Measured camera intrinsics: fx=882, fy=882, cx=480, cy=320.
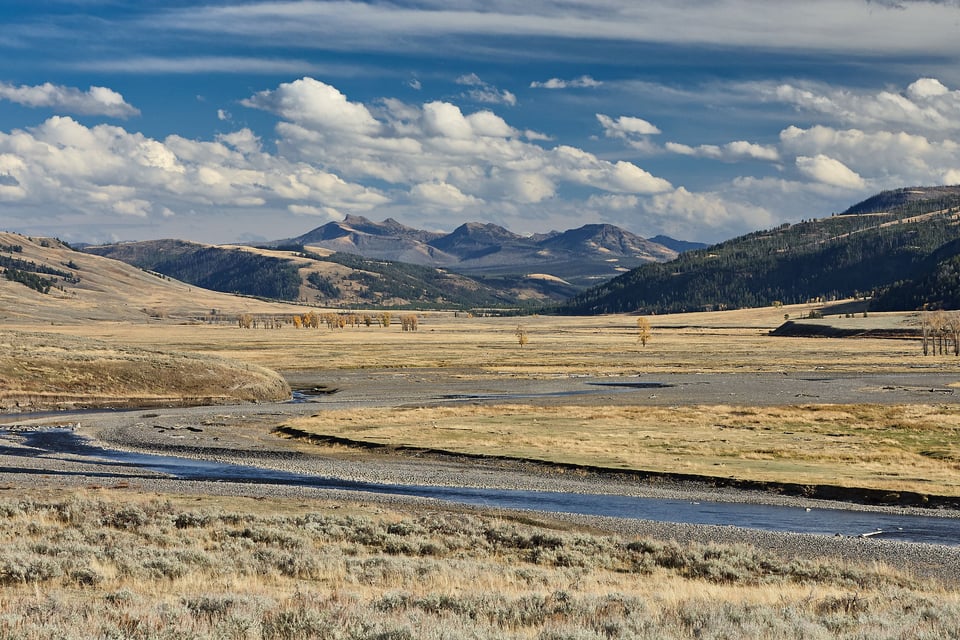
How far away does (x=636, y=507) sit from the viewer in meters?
39.6

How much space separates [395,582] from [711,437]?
131ft

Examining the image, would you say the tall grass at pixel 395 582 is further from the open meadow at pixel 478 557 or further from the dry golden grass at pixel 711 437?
the dry golden grass at pixel 711 437

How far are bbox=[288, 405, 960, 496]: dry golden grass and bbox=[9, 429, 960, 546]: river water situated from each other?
5390 millimetres

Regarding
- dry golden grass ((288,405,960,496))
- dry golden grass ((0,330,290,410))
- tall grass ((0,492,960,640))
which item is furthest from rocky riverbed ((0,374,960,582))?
dry golden grass ((0,330,290,410))

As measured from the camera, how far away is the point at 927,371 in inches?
4813

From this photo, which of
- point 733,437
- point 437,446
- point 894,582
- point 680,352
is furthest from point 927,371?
point 894,582

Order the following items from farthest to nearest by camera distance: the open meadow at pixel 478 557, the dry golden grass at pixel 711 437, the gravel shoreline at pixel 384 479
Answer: the dry golden grass at pixel 711 437 < the gravel shoreline at pixel 384 479 < the open meadow at pixel 478 557

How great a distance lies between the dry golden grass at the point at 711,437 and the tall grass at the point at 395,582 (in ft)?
58.7

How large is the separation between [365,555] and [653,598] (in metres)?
10.0

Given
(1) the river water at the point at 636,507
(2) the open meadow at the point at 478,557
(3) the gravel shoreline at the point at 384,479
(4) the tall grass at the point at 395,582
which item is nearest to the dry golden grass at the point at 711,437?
(2) the open meadow at the point at 478,557

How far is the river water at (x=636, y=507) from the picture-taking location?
34.6 m

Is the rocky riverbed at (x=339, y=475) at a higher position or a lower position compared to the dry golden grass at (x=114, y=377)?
lower

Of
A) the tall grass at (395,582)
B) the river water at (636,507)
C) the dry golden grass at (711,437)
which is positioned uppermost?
the tall grass at (395,582)

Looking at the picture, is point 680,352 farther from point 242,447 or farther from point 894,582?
point 894,582
